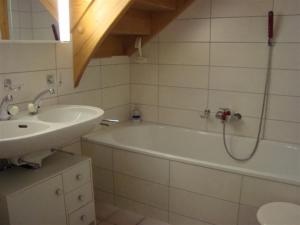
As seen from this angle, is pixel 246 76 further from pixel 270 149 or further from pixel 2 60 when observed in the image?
pixel 2 60

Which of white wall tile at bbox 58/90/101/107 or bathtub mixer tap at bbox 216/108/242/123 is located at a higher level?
white wall tile at bbox 58/90/101/107

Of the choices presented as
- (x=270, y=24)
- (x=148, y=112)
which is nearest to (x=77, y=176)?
(x=148, y=112)

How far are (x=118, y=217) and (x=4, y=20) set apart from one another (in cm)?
162

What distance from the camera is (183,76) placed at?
104 inches

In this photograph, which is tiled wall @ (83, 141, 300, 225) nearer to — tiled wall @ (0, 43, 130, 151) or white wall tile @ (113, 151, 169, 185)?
white wall tile @ (113, 151, 169, 185)

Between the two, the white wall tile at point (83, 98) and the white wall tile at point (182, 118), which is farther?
the white wall tile at point (182, 118)

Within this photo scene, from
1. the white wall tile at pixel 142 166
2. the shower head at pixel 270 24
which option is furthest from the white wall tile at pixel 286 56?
the white wall tile at pixel 142 166

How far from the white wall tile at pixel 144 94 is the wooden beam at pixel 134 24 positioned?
547 millimetres

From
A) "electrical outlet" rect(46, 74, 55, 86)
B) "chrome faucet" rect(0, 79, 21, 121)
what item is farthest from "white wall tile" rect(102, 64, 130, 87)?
"chrome faucet" rect(0, 79, 21, 121)

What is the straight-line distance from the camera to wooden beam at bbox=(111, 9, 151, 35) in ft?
7.57

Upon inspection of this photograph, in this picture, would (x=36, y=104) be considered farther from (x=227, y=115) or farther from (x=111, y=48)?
(x=227, y=115)

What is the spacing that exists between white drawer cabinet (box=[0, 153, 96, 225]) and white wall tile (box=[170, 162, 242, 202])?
2.02 ft

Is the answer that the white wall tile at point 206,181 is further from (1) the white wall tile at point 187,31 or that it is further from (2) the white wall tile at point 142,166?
(1) the white wall tile at point 187,31

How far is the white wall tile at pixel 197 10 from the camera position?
240 cm
